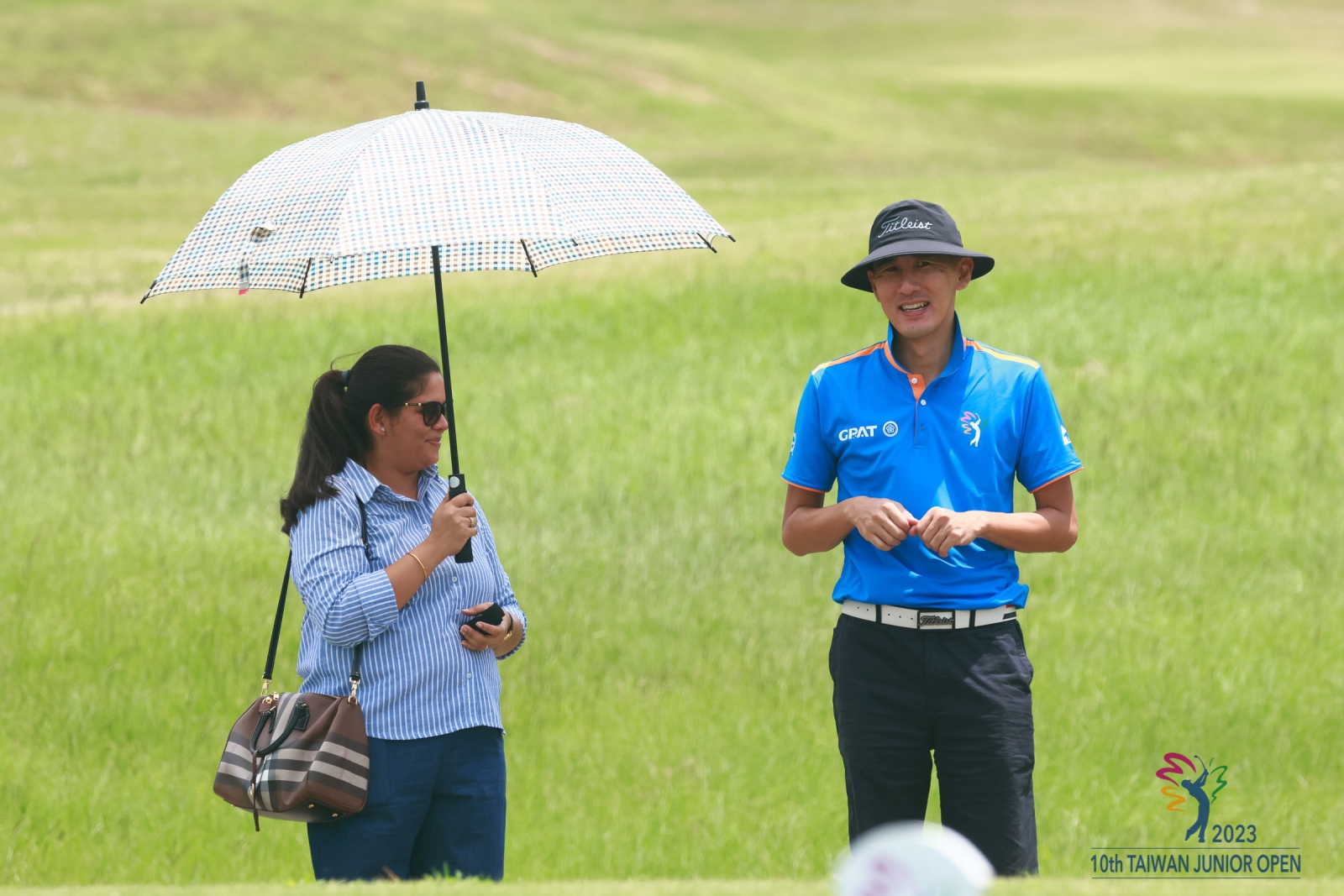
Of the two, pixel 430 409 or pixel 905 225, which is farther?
pixel 905 225

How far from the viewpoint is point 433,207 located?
4.13 m

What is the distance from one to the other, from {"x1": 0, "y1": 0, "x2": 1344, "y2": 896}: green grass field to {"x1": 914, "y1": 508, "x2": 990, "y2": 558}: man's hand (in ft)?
3.25

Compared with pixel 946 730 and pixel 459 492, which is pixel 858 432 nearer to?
pixel 946 730

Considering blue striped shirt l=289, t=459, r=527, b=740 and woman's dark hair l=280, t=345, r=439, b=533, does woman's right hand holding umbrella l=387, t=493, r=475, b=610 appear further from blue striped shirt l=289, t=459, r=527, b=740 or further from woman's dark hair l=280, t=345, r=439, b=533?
woman's dark hair l=280, t=345, r=439, b=533

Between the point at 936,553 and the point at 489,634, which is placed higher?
the point at 936,553

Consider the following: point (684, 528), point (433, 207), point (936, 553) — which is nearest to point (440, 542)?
point (433, 207)

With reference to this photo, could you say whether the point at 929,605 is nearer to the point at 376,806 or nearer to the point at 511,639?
the point at 511,639

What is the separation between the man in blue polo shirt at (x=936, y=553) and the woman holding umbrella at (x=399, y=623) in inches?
40.5

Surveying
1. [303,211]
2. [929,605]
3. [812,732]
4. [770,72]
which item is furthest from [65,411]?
[770,72]

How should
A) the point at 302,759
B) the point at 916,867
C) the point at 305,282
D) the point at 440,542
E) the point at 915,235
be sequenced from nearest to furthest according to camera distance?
the point at 916,867 → the point at 302,759 → the point at 440,542 → the point at 915,235 → the point at 305,282

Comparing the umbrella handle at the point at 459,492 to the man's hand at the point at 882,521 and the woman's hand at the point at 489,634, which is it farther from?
the man's hand at the point at 882,521

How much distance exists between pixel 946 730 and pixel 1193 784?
2.71m

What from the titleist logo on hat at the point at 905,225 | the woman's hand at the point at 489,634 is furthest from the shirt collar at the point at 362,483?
the titleist logo on hat at the point at 905,225

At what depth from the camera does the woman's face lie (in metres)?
A: 4.07
